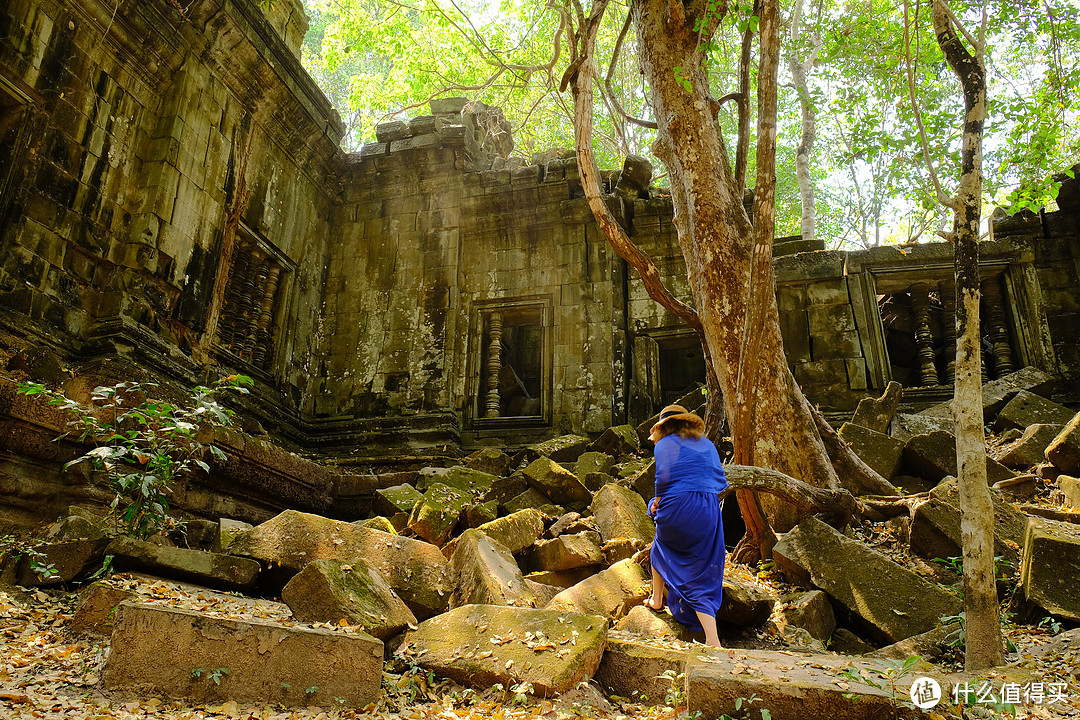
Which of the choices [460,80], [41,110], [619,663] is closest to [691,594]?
[619,663]

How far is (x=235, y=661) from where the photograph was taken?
8.50 feet

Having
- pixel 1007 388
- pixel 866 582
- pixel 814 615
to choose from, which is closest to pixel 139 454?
pixel 814 615

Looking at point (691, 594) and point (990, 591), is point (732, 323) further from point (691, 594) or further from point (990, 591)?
point (990, 591)

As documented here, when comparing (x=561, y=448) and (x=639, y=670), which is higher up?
(x=561, y=448)

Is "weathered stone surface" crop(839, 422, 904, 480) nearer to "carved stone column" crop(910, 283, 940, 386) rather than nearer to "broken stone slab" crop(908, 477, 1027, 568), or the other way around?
"broken stone slab" crop(908, 477, 1027, 568)

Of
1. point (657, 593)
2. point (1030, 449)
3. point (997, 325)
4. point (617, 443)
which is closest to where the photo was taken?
point (657, 593)

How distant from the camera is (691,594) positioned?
3.64 m

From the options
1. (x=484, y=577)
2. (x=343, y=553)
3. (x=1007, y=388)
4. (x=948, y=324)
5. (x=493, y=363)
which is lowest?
(x=484, y=577)

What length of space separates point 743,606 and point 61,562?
137 inches

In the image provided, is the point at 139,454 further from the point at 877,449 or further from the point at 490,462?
the point at 877,449

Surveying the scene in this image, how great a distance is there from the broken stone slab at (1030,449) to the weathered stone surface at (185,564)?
18.9 feet

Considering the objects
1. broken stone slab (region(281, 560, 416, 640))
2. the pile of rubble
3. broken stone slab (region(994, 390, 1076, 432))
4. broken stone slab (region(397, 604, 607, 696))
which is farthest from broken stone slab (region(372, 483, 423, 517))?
broken stone slab (region(994, 390, 1076, 432))

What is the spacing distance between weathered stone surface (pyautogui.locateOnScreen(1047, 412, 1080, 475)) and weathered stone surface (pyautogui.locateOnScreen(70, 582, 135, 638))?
594 cm

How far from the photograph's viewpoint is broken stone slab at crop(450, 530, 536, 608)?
3.74 meters
